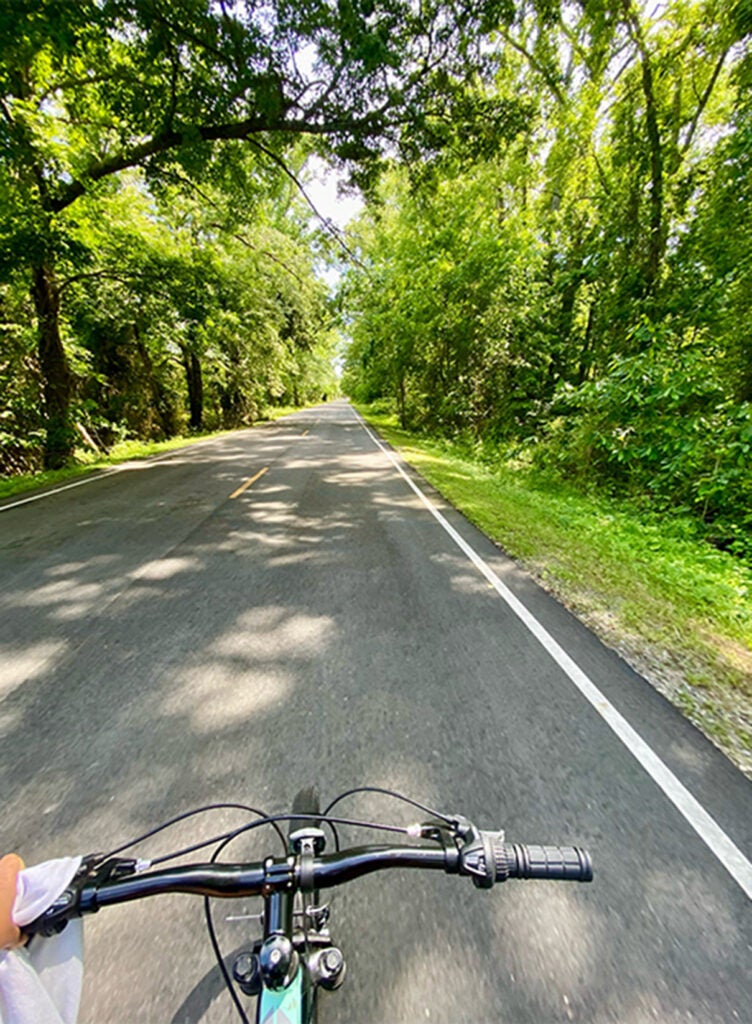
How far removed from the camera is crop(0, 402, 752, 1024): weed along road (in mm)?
1258

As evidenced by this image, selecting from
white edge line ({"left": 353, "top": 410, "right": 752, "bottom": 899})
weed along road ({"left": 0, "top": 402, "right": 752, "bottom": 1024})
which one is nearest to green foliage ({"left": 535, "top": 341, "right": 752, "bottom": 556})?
weed along road ({"left": 0, "top": 402, "right": 752, "bottom": 1024})

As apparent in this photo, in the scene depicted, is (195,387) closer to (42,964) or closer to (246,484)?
(246,484)

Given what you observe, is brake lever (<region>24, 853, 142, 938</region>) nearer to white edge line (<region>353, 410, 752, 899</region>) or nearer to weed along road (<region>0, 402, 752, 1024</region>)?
weed along road (<region>0, 402, 752, 1024</region>)

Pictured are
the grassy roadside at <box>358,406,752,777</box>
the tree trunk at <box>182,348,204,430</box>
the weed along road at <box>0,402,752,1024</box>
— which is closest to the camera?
the weed along road at <box>0,402,752,1024</box>

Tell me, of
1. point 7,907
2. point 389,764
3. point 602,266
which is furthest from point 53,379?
point 602,266

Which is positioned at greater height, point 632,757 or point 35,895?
point 35,895

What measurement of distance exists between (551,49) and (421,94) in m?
5.12

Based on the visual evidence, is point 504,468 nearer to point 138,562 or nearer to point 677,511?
point 677,511

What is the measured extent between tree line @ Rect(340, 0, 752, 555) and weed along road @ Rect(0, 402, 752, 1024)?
483cm

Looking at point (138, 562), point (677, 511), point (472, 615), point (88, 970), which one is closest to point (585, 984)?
point (88, 970)

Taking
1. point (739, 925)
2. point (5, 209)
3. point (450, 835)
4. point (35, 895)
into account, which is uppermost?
point (5, 209)

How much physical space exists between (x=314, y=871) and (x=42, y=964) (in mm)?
508

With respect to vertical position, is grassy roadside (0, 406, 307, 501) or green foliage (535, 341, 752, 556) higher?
green foliage (535, 341, 752, 556)

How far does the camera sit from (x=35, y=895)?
0.76m
